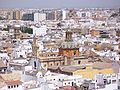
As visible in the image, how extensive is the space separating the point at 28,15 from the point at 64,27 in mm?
670

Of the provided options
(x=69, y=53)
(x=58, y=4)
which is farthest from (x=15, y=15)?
(x=69, y=53)

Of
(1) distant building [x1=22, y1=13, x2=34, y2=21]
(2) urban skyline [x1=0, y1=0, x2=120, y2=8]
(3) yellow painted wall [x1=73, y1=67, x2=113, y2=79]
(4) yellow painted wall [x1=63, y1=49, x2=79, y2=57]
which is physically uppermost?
(2) urban skyline [x1=0, y1=0, x2=120, y2=8]

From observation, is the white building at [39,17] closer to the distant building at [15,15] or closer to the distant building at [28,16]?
the distant building at [28,16]

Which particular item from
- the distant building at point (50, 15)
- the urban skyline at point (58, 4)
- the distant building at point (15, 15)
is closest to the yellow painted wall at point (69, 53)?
the distant building at point (50, 15)

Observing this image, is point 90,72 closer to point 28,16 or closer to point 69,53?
point 69,53

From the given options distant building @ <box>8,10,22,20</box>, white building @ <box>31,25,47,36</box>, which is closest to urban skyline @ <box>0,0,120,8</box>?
distant building @ <box>8,10,22,20</box>

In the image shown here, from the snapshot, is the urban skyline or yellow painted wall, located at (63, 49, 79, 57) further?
yellow painted wall, located at (63, 49, 79, 57)

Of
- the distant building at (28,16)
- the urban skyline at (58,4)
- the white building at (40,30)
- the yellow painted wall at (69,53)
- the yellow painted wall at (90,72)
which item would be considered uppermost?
the urban skyline at (58,4)

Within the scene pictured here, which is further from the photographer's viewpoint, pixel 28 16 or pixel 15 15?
pixel 28 16

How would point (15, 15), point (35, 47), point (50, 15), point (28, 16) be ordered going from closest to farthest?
point (15, 15) < point (28, 16) < point (50, 15) < point (35, 47)

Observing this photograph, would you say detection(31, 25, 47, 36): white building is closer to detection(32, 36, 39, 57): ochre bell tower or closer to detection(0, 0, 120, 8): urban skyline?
detection(32, 36, 39, 57): ochre bell tower

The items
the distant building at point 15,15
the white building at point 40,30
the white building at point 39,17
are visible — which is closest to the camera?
the distant building at point 15,15

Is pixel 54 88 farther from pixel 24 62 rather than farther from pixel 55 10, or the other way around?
pixel 55 10

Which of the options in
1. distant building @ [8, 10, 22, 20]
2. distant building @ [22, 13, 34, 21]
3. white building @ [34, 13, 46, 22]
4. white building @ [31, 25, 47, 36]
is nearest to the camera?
distant building @ [8, 10, 22, 20]
